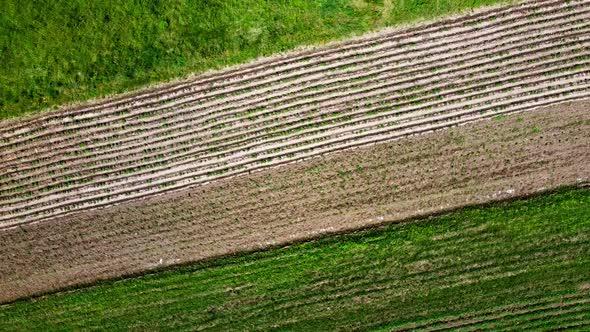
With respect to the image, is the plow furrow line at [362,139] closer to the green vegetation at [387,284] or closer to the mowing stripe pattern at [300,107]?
the mowing stripe pattern at [300,107]

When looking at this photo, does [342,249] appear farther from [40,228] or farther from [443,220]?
[40,228]

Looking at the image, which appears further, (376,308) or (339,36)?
(376,308)

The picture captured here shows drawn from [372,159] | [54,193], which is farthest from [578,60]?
[54,193]

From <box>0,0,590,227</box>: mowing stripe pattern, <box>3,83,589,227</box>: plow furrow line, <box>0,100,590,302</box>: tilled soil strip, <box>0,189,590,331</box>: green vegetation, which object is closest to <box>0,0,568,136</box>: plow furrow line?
<box>0,0,590,227</box>: mowing stripe pattern

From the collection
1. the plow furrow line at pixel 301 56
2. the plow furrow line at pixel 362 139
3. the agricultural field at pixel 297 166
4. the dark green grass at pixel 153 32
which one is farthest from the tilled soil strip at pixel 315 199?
the dark green grass at pixel 153 32

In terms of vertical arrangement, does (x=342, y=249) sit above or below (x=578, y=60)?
below

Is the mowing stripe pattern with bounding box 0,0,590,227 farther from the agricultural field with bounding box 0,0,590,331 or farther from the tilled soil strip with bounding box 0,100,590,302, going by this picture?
the tilled soil strip with bounding box 0,100,590,302
